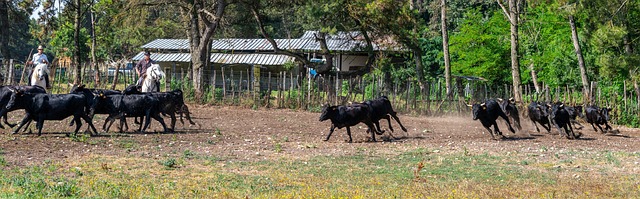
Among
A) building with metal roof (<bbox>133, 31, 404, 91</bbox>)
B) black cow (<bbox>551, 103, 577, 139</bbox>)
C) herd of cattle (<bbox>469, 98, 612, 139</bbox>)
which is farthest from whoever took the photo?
building with metal roof (<bbox>133, 31, 404, 91</bbox>)

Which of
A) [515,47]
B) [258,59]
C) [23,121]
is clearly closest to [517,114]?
[23,121]

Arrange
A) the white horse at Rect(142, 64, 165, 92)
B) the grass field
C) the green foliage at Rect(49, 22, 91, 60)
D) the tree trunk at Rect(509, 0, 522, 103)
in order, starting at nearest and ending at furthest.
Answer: the grass field
the white horse at Rect(142, 64, 165, 92)
the tree trunk at Rect(509, 0, 522, 103)
the green foliage at Rect(49, 22, 91, 60)

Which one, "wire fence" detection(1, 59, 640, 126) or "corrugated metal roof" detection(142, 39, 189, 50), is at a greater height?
"corrugated metal roof" detection(142, 39, 189, 50)

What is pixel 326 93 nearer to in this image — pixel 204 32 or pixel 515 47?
pixel 204 32

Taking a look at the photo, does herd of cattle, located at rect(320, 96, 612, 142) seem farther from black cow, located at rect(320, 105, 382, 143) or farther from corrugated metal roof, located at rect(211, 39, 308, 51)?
corrugated metal roof, located at rect(211, 39, 308, 51)

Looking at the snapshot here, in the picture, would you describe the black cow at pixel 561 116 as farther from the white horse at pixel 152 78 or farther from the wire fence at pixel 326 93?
the white horse at pixel 152 78

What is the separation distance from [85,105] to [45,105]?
113cm

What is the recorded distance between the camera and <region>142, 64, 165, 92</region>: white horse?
24812 mm

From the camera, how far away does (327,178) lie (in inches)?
527

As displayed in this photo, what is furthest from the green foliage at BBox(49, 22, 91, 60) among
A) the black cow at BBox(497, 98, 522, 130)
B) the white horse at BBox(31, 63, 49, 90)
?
the black cow at BBox(497, 98, 522, 130)

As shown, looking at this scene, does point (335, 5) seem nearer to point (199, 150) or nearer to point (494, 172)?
point (199, 150)

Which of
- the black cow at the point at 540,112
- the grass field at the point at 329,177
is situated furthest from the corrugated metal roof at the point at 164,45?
the grass field at the point at 329,177

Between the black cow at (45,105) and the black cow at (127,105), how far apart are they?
1.20 m

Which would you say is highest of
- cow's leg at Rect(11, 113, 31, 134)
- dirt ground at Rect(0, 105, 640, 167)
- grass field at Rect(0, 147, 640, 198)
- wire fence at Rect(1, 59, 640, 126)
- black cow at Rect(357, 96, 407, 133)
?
wire fence at Rect(1, 59, 640, 126)
